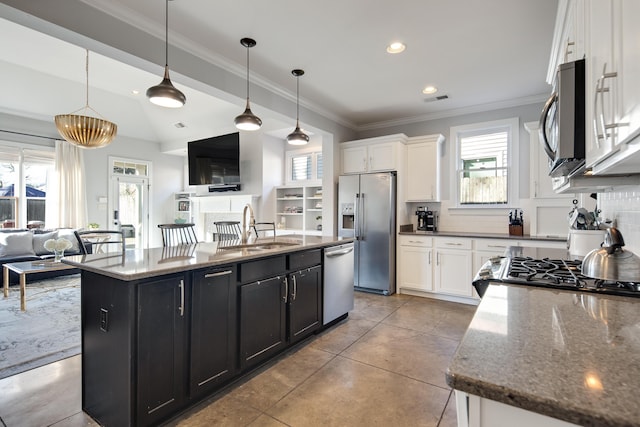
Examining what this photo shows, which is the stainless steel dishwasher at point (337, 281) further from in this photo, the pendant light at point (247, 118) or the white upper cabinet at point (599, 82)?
the white upper cabinet at point (599, 82)

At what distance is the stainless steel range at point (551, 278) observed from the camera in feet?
4.29

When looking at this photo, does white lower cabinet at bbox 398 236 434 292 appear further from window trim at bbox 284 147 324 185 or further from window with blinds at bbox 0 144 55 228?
window with blinds at bbox 0 144 55 228

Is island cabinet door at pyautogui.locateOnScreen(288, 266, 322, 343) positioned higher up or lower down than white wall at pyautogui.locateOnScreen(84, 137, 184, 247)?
lower down

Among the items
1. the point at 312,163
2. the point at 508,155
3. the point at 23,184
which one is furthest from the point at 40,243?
the point at 508,155

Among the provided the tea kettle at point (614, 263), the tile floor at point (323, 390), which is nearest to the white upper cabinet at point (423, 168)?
the tile floor at point (323, 390)

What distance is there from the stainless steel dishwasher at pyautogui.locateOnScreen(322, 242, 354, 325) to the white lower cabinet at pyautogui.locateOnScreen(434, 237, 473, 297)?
147cm

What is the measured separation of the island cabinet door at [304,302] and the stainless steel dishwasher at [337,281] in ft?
0.39

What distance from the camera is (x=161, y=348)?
5.94ft

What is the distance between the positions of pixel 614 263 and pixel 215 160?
21.9 ft

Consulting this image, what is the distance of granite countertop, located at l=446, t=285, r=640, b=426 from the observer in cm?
55

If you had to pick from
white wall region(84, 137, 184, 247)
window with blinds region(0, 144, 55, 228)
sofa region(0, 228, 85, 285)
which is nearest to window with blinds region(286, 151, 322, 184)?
white wall region(84, 137, 184, 247)

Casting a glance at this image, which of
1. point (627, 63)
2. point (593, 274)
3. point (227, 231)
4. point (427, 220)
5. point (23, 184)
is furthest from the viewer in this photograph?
point (23, 184)

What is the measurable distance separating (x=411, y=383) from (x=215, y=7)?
10.6 feet

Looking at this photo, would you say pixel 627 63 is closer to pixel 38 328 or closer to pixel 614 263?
pixel 614 263
